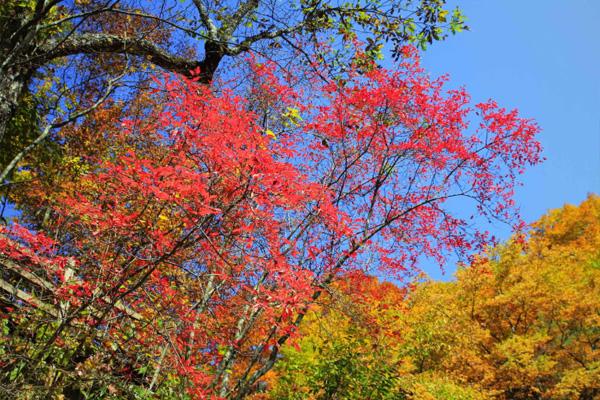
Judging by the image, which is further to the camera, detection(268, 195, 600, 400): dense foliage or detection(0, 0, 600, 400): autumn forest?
detection(268, 195, 600, 400): dense foliage

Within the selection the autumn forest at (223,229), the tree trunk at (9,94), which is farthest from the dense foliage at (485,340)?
the tree trunk at (9,94)

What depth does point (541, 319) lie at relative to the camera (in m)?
17.9

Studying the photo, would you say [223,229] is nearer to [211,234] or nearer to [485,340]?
[211,234]

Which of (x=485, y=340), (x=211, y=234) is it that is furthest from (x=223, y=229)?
(x=485, y=340)

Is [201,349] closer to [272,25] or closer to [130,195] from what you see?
[130,195]

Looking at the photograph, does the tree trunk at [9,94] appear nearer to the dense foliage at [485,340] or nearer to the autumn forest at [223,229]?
the autumn forest at [223,229]

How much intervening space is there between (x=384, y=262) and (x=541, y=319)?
13.1 meters

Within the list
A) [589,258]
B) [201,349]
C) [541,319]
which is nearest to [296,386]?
[201,349]

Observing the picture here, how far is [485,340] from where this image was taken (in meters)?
18.9

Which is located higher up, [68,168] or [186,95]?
[68,168]

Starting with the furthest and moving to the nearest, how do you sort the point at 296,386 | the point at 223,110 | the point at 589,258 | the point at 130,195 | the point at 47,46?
the point at 589,258 → the point at 296,386 → the point at 223,110 → the point at 47,46 → the point at 130,195

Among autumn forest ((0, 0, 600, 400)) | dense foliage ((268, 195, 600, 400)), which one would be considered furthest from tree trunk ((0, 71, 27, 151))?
dense foliage ((268, 195, 600, 400))

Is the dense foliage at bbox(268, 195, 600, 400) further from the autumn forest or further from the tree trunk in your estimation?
the tree trunk

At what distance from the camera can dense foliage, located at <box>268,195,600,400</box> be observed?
10909mm
